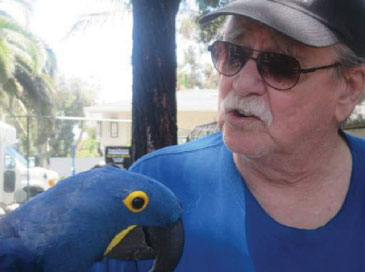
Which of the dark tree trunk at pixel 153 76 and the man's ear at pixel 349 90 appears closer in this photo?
the man's ear at pixel 349 90

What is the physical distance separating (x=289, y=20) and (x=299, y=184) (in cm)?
64

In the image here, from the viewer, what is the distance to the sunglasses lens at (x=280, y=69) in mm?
1796

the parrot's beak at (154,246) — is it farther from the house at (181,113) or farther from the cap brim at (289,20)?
the house at (181,113)

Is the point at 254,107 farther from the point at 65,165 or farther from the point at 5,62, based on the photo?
the point at 65,165

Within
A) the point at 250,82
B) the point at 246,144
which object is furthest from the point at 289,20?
the point at 246,144

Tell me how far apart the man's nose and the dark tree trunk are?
2090 mm

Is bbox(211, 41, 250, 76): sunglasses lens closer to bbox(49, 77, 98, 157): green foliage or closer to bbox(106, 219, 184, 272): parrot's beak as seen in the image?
bbox(106, 219, 184, 272): parrot's beak

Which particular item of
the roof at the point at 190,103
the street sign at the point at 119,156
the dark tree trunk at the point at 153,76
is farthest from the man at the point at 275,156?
the roof at the point at 190,103

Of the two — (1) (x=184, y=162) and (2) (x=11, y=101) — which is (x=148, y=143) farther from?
(2) (x=11, y=101)

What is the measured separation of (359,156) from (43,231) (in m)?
1.32

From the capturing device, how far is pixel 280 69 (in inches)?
70.4

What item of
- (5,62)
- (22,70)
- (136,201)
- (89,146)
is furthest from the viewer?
(89,146)

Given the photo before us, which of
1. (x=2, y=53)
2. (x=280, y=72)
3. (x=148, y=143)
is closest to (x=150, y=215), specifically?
(x=280, y=72)

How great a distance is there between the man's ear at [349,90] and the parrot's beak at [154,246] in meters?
0.87
